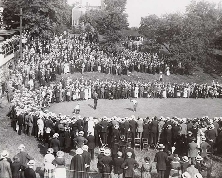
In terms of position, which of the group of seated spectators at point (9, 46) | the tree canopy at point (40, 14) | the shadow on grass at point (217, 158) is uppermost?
the tree canopy at point (40, 14)

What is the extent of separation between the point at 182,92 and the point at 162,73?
9.33m

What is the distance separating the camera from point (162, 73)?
41969mm

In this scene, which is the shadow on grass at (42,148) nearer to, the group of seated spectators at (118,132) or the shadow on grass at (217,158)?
the group of seated spectators at (118,132)

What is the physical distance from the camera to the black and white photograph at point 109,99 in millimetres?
13055

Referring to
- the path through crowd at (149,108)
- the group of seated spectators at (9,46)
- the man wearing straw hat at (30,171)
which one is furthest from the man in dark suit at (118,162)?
the group of seated spectators at (9,46)

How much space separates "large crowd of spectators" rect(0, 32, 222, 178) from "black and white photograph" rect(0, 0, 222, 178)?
0.05 metres

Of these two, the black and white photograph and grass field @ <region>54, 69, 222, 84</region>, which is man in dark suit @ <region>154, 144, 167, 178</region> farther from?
grass field @ <region>54, 69, 222, 84</region>

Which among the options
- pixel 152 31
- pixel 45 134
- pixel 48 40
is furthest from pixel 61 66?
pixel 152 31

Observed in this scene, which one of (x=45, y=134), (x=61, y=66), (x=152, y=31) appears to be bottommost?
(x=45, y=134)

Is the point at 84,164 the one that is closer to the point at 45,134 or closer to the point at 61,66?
the point at 45,134

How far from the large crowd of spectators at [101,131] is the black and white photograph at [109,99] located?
0.05 metres

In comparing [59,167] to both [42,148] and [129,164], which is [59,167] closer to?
[129,164]

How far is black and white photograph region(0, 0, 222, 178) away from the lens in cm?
1305

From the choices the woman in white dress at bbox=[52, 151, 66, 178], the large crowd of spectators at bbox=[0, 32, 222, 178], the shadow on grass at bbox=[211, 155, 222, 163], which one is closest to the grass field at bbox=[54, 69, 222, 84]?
the large crowd of spectators at bbox=[0, 32, 222, 178]
